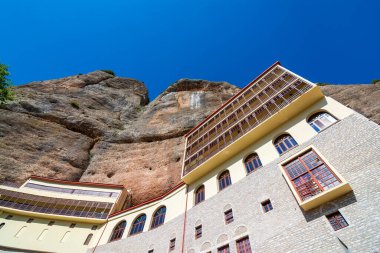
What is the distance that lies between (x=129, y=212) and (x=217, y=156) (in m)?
9.78

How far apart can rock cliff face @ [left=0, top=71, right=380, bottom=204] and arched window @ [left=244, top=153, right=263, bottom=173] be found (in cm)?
719

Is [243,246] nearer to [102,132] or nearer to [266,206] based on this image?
[266,206]

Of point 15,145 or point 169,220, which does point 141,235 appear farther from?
point 15,145

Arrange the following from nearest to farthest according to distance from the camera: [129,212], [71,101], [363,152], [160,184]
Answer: [363,152], [129,212], [160,184], [71,101]

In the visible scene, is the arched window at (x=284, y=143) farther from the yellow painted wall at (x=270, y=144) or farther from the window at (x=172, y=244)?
the window at (x=172, y=244)

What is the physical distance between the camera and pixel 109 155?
30.1m

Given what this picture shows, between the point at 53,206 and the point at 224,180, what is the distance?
1692cm

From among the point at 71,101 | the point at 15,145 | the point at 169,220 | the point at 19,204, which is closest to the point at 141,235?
the point at 169,220

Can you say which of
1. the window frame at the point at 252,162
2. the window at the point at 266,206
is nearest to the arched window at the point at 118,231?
the window frame at the point at 252,162

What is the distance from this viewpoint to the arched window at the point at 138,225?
59.6 feet

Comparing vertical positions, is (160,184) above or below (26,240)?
above

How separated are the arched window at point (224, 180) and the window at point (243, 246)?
4.87 meters

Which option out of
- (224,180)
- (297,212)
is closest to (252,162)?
(224,180)

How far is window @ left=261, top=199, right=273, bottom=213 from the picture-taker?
38.9 ft
